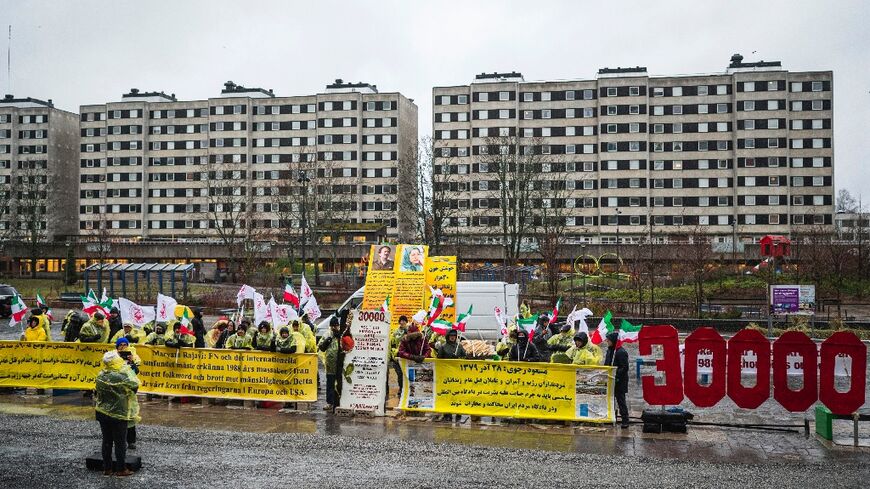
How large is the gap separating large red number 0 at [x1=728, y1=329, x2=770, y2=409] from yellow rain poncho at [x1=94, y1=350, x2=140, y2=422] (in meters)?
10.3

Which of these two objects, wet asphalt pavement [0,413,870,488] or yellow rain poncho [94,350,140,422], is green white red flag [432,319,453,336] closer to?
wet asphalt pavement [0,413,870,488]

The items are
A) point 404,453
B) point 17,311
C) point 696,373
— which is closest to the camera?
point 404,453

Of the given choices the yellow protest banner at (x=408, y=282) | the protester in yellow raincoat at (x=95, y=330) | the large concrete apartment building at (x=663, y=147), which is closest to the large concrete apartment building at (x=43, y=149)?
the large concrete apartment building at (x=663, y=147)

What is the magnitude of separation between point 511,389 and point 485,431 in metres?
0.99

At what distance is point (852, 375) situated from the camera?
42.8 ft

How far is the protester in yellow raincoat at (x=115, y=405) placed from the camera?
10.8 meters

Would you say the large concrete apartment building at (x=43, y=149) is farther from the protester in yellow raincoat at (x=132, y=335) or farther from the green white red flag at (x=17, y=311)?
the protester in yellow raincoat at (x=132, y=335)

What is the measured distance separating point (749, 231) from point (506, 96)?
32.7m

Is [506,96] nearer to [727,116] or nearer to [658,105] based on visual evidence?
[658,105]

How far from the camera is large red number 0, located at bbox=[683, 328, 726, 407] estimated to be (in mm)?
13930

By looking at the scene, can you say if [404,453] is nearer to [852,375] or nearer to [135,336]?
[852,375]

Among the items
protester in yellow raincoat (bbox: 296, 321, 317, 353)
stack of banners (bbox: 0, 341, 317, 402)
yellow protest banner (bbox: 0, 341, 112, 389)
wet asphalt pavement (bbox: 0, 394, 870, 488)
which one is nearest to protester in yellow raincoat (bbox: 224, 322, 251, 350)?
stack of banners (bbox: 0, 341, 317, 402)

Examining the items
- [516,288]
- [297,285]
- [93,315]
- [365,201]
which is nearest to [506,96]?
[365,201]

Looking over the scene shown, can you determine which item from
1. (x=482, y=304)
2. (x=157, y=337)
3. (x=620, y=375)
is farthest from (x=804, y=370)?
(x=482, y=304)
